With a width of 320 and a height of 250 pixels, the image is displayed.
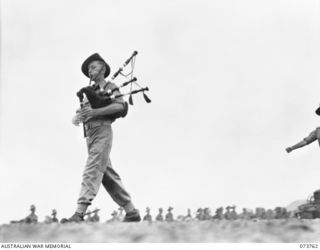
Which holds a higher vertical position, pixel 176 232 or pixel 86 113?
pixel 86 113

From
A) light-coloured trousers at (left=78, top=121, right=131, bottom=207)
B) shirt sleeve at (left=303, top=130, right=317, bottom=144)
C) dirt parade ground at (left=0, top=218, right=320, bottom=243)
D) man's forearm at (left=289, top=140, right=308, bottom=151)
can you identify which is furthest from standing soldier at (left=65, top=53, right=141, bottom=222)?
shirt sleeve at (left=303, top=130, right=317, bottom=144)

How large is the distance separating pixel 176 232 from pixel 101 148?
5.53ft

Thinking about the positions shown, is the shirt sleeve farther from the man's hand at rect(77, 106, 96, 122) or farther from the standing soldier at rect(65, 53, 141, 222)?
the man's hand at rect(77, 106, 96, 122)

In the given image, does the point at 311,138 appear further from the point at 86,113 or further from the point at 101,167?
the point at 86,113

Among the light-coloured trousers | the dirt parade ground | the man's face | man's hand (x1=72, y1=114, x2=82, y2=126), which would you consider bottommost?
the dirt parade ground

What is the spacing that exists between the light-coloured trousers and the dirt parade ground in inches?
32.7

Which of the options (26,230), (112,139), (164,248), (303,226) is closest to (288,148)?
(303,226)

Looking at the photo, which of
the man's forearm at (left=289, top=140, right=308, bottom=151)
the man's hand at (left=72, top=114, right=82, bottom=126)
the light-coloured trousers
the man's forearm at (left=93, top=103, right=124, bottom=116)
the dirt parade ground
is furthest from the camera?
the man's forearm at (left=289, top=140, right=308, bottom=151)

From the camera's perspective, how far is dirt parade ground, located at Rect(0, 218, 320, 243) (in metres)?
4.51

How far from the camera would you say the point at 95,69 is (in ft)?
20.1

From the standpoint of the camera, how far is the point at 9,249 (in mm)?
4746

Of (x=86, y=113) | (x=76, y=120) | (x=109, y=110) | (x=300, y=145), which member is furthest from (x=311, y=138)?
(x=76, y=120)

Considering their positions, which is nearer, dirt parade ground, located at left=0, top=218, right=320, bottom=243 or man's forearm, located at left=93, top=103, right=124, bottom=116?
dirt parade ground, located at left=0, top=218, right=320, bottom=243

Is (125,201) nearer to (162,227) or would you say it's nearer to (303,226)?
(162,227)
